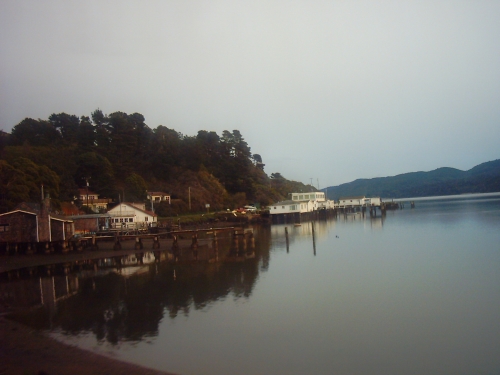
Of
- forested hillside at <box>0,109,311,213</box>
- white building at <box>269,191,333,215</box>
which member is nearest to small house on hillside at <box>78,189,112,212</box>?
forested hillside at <box>0,109,311,213</box>

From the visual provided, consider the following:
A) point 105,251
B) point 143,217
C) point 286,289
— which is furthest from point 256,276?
point 143,217

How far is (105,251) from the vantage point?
3347 cm

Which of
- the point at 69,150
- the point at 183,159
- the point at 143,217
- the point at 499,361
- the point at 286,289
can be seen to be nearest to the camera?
the point at 499,361

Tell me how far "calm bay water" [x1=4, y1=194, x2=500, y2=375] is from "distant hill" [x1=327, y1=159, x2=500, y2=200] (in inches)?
5662

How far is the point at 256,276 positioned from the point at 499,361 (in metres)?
12.7

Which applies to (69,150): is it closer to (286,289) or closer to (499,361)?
(286,289)

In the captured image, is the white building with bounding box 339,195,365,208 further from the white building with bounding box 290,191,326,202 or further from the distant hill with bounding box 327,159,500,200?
the distant hill with bounding box 327,159,500,200

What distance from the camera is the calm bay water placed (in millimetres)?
10711

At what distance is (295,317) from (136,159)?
60.7m

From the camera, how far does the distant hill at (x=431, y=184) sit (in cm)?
16738

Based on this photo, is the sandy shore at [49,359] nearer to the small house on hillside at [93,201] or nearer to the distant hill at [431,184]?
the small house on hillside at [93,201]

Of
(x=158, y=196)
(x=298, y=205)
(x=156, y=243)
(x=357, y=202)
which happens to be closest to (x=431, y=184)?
(x=357, y=202)

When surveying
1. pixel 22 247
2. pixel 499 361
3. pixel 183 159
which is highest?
pixel 183 159

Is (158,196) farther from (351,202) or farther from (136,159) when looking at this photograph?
(351,202)
